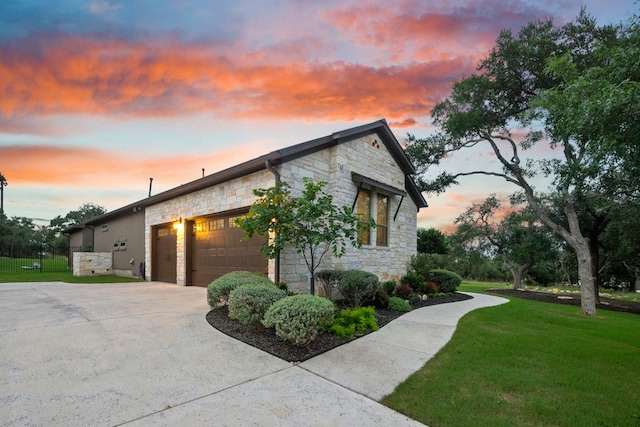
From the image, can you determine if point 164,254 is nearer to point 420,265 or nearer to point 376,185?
point 376,185

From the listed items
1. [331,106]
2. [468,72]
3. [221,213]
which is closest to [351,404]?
[221,213]

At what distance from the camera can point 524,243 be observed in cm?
1582

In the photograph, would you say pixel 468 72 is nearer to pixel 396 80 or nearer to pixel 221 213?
pixel 396 80

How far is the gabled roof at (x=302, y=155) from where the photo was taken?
756cm

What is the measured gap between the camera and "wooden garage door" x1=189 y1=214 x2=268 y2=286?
8.73m

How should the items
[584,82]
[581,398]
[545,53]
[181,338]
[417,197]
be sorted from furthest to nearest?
1. [417,197]
2. [545,53]
3. [584,82]
4. [181,338]
5. [581,398]

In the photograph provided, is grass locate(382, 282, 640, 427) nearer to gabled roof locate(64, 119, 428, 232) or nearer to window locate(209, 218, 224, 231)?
gabled roof locate(64, 119, 428, 232)

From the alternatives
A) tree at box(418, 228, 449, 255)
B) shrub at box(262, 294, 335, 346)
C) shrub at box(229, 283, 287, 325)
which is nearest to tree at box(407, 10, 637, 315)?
tree at box(418, 228, 449, 255)

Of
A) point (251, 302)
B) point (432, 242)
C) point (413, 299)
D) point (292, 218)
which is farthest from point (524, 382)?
point (432, 242)

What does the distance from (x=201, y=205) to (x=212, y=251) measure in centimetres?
160

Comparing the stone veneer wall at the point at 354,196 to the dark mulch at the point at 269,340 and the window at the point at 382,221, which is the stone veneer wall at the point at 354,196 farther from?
the dark mulch at the point at 269,340

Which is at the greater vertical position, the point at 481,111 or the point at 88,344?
the point at 481,111

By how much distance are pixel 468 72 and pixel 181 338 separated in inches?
529

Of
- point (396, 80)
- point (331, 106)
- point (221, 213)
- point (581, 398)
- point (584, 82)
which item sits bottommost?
point (581, 398)
